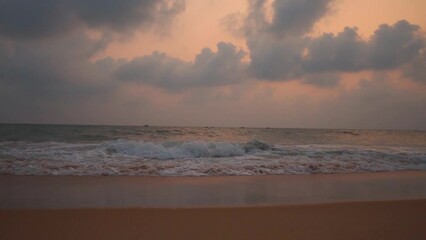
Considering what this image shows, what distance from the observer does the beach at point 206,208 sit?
473 cm

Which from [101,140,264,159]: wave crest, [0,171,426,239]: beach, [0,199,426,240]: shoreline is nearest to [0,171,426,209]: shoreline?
[0,171,426,239]: beach

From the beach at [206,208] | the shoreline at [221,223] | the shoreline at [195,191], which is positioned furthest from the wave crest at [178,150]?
the shoreline at [221,223]

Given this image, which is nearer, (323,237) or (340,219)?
(323,237)

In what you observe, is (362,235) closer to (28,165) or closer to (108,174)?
(108,174)

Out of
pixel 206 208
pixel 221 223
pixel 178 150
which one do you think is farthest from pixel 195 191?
pixel 178 150

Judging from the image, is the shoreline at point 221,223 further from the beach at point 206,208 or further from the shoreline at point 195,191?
the shoreline at point 195,191

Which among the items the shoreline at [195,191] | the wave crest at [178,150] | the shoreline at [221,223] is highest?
the wave crest at [178,150]

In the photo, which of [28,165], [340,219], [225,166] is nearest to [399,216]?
[340,219]

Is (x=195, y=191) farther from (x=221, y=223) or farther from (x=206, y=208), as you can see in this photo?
(x=221, y=223)

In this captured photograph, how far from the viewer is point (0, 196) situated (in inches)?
276

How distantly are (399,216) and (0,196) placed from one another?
7.56 meters

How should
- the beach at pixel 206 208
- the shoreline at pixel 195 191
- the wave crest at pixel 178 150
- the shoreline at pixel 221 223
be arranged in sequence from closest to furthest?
the shoreline at pixel 221 223 < the beach at pixel 206 208 < the shoreline at pixel 195 191 < the wave crest at pixel 178 150

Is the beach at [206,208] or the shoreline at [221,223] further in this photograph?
the beach at [206,208]

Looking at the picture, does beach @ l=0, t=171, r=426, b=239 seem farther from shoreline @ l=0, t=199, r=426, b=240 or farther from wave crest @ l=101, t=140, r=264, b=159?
wave crest @ l=101, t=140, r=264, b=159
